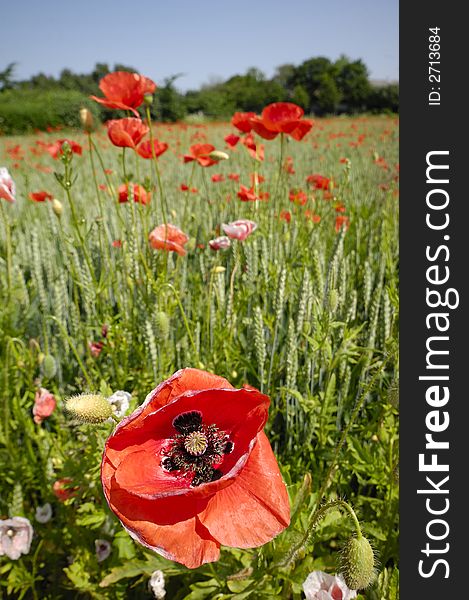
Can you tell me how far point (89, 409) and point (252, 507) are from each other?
30cm

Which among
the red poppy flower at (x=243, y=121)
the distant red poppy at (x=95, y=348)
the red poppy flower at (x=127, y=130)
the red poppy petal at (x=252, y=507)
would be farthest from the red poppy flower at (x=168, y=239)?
the red poppy petal at (x=252, y=507)

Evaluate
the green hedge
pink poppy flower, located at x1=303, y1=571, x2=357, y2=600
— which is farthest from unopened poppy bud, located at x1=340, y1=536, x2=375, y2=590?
the green hedge

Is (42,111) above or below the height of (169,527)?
above

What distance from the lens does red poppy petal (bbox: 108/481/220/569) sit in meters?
0.58

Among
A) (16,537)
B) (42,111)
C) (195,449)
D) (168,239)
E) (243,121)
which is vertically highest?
(42,111)

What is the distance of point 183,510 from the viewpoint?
0.60 metres

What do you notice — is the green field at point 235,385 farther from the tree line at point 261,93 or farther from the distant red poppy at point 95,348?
the tree line at point 261,93

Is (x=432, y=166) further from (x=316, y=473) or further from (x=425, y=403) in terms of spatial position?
(x=316, y=473)

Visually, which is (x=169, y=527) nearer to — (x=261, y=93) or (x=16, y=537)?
(x=16, y=537)

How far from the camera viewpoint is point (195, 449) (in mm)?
685

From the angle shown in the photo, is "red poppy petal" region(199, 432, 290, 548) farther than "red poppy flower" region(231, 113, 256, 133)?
No

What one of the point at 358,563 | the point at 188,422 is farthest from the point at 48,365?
the point at 358,563

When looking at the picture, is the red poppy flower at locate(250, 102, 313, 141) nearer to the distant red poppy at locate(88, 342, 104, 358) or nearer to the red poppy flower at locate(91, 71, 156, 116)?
the red poppy flower at locate(91, 71, 156, 116)

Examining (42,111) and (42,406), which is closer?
(42,406)
